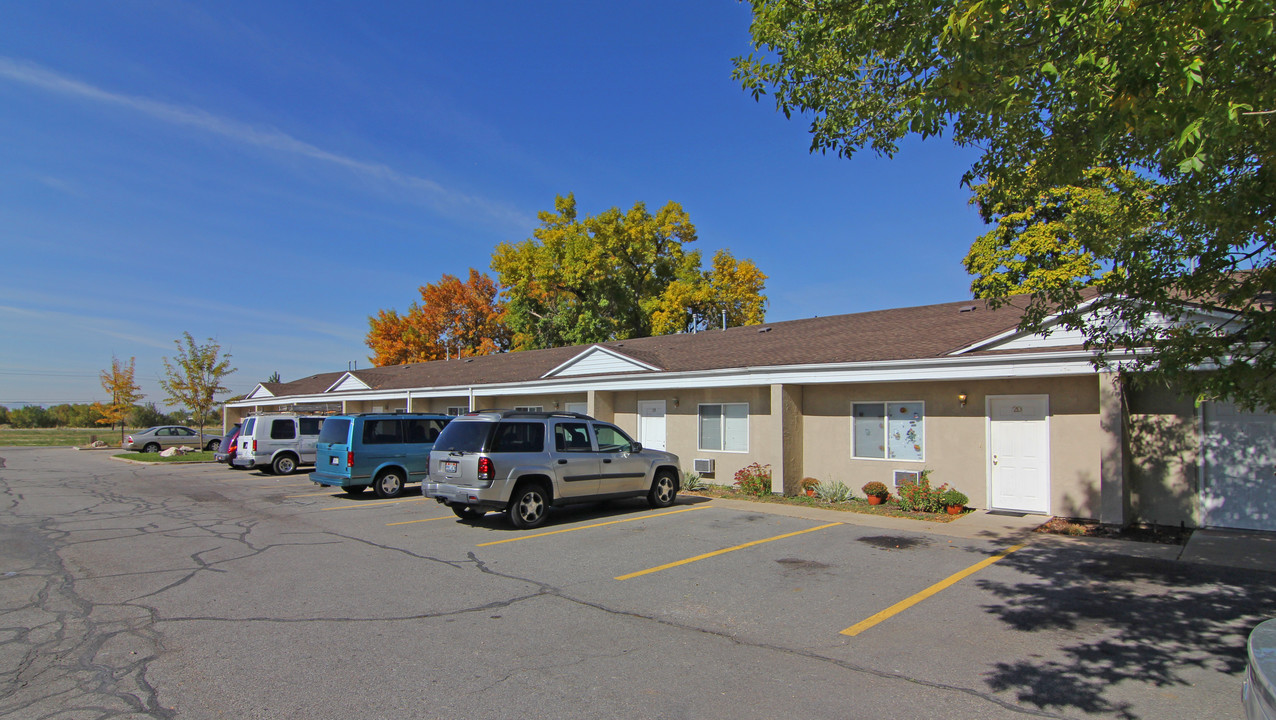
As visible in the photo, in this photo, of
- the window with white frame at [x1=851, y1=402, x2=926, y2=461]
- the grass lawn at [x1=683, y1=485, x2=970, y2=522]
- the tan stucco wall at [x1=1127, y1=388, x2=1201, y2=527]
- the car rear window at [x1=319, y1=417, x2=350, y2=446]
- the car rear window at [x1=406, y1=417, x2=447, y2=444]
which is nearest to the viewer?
the tan stucco wall at [x1=1127, y1=388, x2=1201, y2=527]

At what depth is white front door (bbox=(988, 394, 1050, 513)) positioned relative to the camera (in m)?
11.9

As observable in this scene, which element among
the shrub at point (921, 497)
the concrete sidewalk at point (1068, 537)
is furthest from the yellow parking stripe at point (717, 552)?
Answer: the shrub at point (921, 497)

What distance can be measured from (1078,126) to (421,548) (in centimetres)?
921

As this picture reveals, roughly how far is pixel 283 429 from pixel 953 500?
20.0 meters

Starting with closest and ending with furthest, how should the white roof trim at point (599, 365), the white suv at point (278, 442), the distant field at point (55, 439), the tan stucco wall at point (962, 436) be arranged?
1. the tan stucco wall at point (962, 436)
2. the white roof trim at point (599, 365)
3. the white suv at point (278, 442)
4. the distant field at point (55, 439)

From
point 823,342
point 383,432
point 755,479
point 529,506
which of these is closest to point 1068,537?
point 755,479

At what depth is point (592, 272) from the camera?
4016 cm

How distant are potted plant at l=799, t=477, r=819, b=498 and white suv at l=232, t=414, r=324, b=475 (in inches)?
642

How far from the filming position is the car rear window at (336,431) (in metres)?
15.3

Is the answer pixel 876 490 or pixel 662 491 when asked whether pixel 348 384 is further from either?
pixel 876 490

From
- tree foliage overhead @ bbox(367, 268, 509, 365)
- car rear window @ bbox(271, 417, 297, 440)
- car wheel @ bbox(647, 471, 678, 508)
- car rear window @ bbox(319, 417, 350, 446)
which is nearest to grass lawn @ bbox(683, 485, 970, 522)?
car wheel @ bbox(647, 471, 678, 508)

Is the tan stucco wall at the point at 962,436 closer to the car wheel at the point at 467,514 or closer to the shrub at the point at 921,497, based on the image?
the shrub at the point at 921,497

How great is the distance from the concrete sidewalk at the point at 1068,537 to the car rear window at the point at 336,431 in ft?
29.5

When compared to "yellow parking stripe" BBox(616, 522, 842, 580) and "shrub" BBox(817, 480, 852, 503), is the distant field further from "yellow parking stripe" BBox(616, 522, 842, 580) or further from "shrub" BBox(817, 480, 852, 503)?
"yellow parking stripe" BBox(616, 522, 842, 580)
